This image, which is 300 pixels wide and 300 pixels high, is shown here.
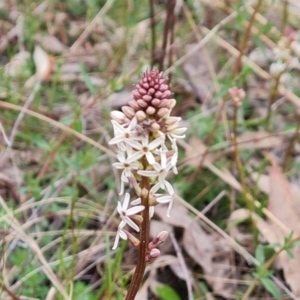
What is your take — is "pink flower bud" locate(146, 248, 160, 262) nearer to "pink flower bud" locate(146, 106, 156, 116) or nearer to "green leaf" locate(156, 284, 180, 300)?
"pink flower bud" locate(146, 106, 156, 116)

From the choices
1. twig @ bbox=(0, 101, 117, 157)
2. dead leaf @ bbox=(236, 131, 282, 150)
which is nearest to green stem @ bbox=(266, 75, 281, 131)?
dead leaf @ bbox=(236, 131, 282, 150)

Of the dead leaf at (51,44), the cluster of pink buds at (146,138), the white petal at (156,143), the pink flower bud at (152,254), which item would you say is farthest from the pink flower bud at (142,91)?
the dead leaf at (51,44)

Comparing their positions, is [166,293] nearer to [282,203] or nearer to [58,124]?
[282,203]

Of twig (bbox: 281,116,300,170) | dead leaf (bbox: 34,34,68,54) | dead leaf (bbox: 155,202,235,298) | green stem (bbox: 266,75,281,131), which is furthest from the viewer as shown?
dead leaf (bbox: 34,34,68,54)

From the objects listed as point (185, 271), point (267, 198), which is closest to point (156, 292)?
point (185, 271)

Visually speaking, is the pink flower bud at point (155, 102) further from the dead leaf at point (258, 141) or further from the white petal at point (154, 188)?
the dead leaf at point (258, 141)

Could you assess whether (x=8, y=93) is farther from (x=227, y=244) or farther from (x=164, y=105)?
(x=164, y=105)
